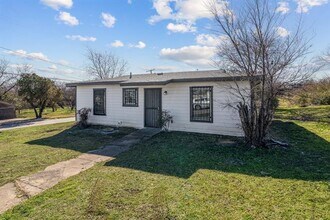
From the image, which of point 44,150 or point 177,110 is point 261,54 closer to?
point 177,110

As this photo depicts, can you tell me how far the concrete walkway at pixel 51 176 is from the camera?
448cm

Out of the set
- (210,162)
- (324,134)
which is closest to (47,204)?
(210,162)

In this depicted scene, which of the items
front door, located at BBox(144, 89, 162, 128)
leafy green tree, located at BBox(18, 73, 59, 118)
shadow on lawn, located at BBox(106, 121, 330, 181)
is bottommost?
shadow on lawn, located at BBox(106, 121, 330, 181)

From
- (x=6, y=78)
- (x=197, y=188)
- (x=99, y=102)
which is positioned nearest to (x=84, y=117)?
(x=99, y=102)

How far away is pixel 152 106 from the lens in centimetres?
1119

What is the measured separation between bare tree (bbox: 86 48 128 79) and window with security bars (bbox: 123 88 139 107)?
26.9 metres

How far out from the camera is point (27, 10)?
13.3m

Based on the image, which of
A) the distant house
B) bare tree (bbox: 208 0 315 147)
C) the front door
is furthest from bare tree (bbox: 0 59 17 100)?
bare tree (bbox: 208 0 315 147)

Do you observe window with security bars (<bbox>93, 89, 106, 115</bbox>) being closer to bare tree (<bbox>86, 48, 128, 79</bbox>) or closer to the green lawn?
the green lawn

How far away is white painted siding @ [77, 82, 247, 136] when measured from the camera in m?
9.30

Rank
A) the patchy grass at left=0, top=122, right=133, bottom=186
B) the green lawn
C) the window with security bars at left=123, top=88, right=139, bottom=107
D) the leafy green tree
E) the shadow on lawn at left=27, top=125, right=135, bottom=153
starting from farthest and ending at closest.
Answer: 1. the leafy green tree
2. the window with security bars at left=123, top=88, right=139, bottom=107
3. the shadow on lawn at left=27, top=125, right=135, bottom=153
4. the patchy grass at left=0, top=122, right=133, bottom=186
5. the green lawn

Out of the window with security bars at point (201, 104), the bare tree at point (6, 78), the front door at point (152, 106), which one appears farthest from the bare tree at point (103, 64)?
the window with security bars at point (201, 104)

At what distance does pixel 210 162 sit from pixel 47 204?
3.83 metres

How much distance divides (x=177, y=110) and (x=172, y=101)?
0.46 metres
